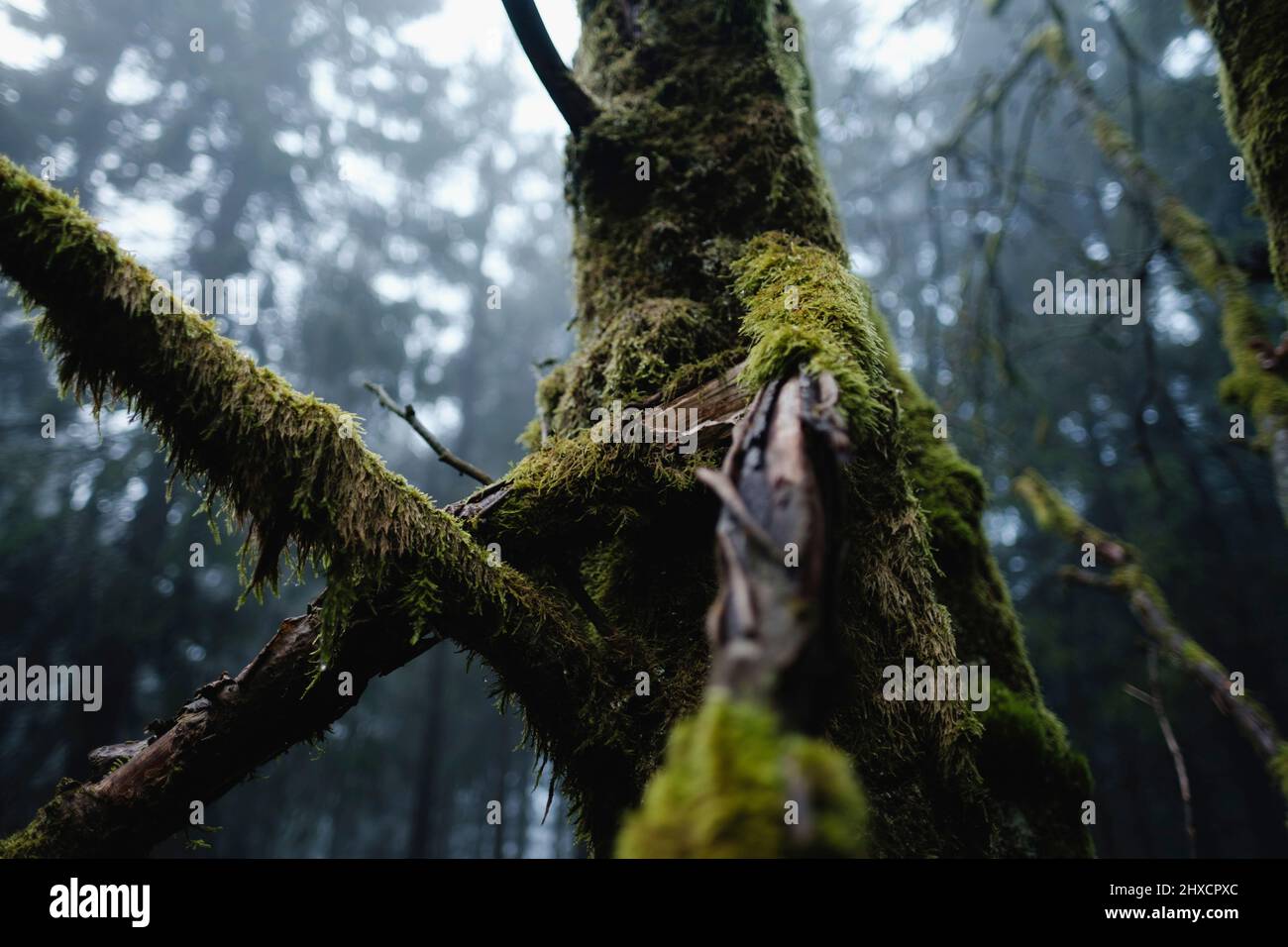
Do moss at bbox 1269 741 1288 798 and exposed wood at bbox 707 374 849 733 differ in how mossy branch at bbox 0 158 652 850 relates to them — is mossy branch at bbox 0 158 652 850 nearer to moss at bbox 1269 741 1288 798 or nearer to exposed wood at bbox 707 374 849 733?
exposed wood at bbox 707 374 849 733

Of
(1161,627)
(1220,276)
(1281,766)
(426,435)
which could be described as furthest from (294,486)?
(1220,276)

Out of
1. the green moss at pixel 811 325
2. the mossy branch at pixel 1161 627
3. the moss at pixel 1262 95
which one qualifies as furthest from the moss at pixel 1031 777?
the mossy branch at pixel 1161 627

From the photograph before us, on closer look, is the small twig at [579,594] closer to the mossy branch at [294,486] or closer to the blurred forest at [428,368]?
the mossy branch at [294,486]

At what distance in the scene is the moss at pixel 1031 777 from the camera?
225 centimetres

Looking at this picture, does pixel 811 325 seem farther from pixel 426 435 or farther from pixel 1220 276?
pixel 1220 276

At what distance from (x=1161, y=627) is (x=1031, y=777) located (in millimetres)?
2890

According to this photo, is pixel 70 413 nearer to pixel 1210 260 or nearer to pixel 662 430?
pixel 662 430

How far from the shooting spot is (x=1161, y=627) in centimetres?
435

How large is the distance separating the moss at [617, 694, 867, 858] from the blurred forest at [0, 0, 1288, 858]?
552cm

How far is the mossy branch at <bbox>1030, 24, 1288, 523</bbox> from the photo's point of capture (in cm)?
392

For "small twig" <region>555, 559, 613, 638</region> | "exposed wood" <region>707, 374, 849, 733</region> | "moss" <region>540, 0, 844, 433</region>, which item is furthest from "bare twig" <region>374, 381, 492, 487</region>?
"exposed wood" <region>707, 374, 849, 733</region>

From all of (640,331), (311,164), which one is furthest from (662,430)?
(311,164)

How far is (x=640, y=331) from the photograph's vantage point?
223cm

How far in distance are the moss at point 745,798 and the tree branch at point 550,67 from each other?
7.99 ft
